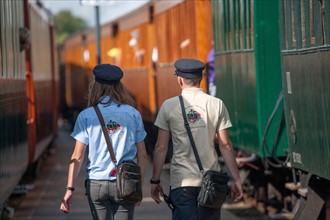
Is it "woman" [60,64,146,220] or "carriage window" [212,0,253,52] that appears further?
"carriage window" [212,0,253,52]

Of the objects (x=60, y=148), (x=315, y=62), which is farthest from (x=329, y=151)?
(x=60, y=148)

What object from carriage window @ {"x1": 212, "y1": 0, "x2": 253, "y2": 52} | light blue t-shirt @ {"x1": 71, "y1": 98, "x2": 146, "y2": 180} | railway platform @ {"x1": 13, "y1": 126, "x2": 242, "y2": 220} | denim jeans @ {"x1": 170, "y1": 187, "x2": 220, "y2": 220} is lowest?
railway platform @ {"x1": 13, "y1": 126, "x2": 242, "y2": 220}

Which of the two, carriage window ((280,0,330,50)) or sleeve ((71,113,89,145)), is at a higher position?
carriage window ((280,0,330,50))

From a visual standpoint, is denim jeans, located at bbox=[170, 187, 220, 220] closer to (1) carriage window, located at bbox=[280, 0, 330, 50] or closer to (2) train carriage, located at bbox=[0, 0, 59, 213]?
(1) carriage window, located at bbox=[280, 0, 330, 50]

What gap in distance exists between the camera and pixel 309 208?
32.5ft

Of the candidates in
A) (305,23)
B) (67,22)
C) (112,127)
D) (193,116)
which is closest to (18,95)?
(305,23)

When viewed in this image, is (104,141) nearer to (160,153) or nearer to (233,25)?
(160,153)

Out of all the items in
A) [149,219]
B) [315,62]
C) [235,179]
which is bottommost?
[149,219]

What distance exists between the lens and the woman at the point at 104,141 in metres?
6.97

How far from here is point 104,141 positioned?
7.01m

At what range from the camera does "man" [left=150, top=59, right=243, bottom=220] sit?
744 centimetres

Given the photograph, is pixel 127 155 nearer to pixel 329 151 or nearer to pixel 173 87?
pixel 329 151

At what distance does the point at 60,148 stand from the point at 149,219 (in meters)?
14.8

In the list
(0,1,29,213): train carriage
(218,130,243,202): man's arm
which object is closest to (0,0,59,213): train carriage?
(0,1,29,213): train carriage
